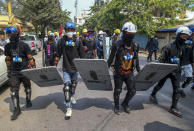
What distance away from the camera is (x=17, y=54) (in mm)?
3707

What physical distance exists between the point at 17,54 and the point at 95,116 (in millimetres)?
2088

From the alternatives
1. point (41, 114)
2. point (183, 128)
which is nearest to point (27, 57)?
point (41, 114)

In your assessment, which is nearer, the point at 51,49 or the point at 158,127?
the point at 158,127

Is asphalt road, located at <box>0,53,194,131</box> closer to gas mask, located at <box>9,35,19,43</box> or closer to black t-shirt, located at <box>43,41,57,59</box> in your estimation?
gas mask, located at <box>9,35,19,43</box>

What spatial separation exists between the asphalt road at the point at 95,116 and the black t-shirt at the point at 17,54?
1064mm

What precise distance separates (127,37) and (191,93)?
3.45m

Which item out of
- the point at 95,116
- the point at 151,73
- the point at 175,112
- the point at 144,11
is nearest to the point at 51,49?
the point at 95,116

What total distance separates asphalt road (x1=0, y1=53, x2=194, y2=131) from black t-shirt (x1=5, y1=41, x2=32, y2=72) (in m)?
1.06

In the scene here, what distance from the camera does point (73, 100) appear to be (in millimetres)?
4578

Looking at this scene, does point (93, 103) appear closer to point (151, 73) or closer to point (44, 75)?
point (44, 75)

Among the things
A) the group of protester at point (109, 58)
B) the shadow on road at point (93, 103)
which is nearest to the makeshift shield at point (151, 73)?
the group of protester at point (109, 58)

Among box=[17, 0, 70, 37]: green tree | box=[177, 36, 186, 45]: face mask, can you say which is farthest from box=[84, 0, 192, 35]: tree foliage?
box=[177, 36, 186, 45]: face mask

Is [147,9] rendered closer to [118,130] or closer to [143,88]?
[143,88]

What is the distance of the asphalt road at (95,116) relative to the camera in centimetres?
337
